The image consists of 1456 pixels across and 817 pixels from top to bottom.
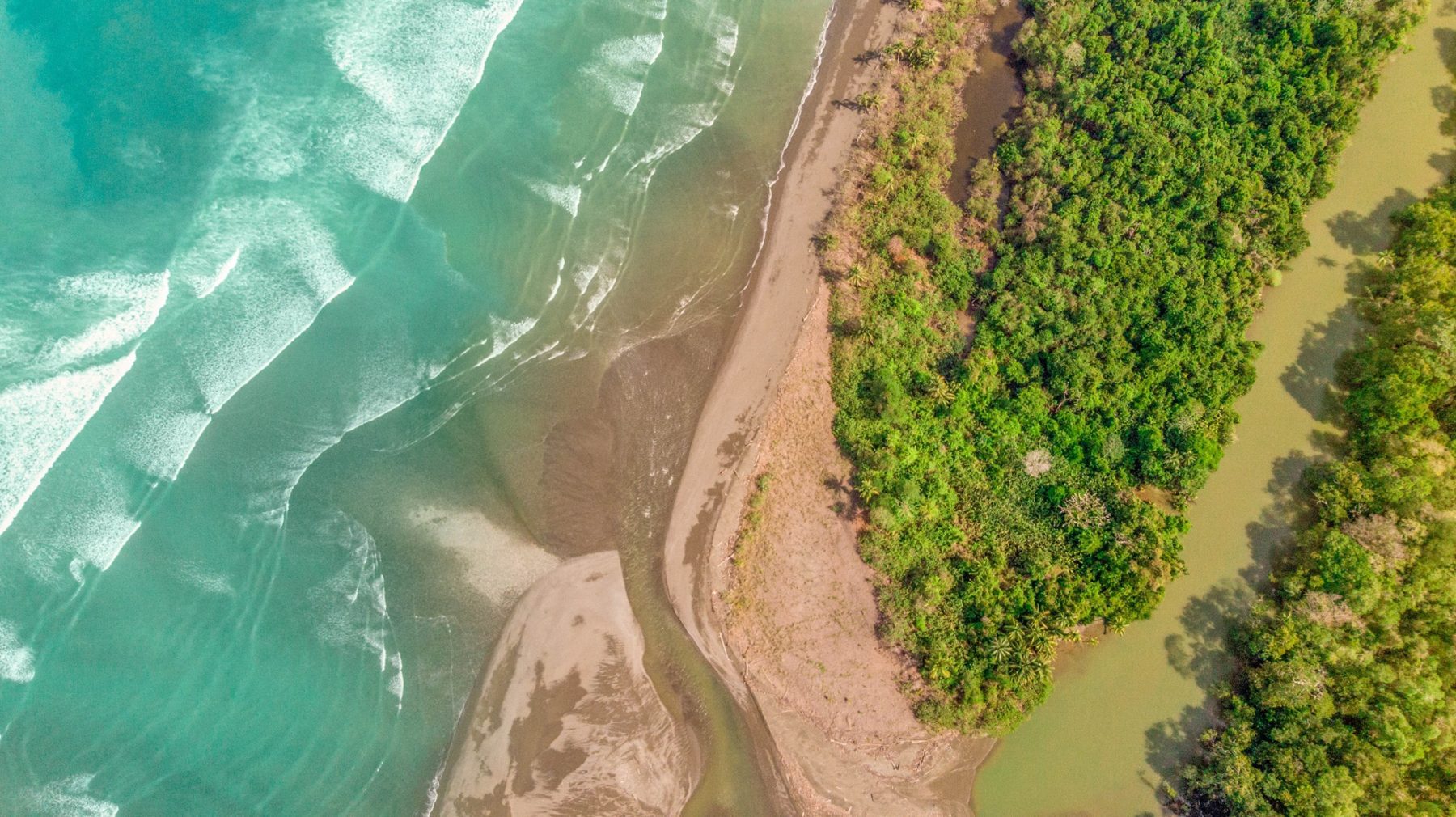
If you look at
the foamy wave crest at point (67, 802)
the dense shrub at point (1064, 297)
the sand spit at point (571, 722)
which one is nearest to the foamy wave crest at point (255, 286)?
the foamy wave crest at point (67, 802)

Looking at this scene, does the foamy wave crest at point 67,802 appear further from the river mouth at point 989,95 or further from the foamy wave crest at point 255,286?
the river mouth at point 989,95

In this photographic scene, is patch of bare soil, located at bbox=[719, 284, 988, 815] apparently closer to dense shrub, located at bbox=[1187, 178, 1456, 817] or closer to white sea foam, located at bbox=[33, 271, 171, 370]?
dense shrub, located at bbox=[1187, 178, 1456, 817]

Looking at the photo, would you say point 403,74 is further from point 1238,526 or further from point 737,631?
point 1238,526

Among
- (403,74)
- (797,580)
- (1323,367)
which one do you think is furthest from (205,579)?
(1323,367)

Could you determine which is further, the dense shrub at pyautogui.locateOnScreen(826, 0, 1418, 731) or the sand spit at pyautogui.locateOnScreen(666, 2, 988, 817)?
the dense shrub at pyautogui.locateOnScreen(826, 0, 1418, 731)

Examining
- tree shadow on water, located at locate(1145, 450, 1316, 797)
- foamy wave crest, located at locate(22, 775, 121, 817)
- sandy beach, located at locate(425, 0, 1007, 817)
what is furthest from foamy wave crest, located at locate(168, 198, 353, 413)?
tree shadow on water, located at locate(1145, 450, 1316, 797)

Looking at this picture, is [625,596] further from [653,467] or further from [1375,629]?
[1375,629]
